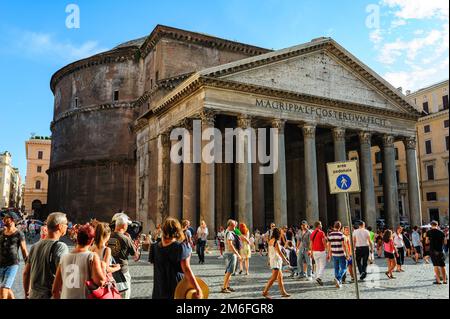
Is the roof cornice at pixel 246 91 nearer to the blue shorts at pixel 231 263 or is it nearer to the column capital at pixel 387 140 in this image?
the column capital at pixel 387 140

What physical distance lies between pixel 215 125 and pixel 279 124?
5599 mm

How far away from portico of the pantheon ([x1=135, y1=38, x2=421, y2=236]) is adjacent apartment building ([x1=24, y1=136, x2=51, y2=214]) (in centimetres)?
3792

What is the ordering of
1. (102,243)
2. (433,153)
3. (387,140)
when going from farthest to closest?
(433,153), (387,140), (102,243)

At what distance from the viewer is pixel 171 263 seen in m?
4.09

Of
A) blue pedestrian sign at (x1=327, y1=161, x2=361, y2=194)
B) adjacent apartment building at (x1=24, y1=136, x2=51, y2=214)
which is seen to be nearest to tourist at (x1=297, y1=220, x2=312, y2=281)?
blue pedestrian sign at (x1=327, y1=161, x2=361, y2=194)

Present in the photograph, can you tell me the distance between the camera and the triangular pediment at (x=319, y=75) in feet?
66.5

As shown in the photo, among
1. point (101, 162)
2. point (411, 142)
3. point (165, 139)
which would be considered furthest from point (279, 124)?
point (101, 162)

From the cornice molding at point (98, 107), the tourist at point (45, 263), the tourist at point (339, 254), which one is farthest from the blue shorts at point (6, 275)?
the cornice molding at point (98, 107)

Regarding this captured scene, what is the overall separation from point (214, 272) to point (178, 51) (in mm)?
18422

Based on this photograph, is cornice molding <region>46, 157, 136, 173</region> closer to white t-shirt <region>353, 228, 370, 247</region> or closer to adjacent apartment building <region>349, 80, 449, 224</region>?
white t-shirt <region>353, 228, 370, 247</region>

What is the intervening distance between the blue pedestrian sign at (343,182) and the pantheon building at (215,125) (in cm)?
1211

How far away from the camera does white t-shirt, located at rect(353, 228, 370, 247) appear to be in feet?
32.7

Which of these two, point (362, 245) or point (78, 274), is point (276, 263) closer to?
point (362, 245)
